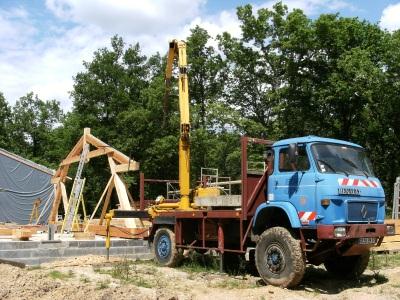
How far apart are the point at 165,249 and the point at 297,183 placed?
4.93 m

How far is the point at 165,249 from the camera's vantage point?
13.5m

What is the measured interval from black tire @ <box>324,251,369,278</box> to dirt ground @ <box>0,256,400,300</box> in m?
0.21

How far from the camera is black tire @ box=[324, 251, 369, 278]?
36.3ft

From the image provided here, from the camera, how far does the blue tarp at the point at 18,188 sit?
114 feet

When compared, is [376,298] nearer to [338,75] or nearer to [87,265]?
[87,265]

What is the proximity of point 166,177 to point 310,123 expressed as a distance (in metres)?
12.4

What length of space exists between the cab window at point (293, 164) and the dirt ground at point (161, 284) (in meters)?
2.30

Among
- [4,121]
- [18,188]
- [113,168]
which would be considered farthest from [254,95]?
[4,121]

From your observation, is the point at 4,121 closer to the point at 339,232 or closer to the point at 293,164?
the point at 293,164

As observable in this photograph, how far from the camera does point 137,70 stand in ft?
154

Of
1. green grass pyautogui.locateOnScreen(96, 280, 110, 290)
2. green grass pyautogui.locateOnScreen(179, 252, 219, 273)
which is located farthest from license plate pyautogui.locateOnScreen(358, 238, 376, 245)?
green grass pyautogui.locateOnScreen(96, 280, 110, 290)

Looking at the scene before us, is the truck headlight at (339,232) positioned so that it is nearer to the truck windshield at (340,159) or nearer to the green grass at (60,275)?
the truck windshield at (340,159)

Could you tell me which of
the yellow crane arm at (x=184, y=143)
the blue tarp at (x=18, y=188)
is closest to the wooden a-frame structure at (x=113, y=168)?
the yellow crane arm at (x=184, y=143)

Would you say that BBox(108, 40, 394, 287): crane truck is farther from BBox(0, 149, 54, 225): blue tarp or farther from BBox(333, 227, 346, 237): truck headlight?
BBox(0, 149, 54, 225): blue tarp
